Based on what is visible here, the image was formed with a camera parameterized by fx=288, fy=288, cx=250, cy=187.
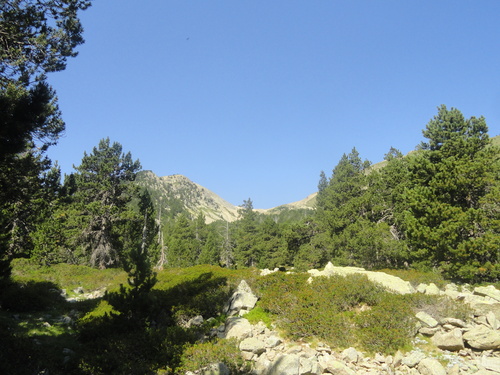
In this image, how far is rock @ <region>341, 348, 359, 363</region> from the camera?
27.7ft

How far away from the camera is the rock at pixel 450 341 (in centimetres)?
866

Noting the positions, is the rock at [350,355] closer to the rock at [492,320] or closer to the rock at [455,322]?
the rock at [455,322]

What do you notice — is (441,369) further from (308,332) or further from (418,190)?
(418,190)

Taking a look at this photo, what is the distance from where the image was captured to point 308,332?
9805mm

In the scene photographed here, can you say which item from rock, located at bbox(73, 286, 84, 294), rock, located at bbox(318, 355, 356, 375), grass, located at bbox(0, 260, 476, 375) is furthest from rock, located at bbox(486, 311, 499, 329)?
rock, located at bbox(73, 286, 84, 294)

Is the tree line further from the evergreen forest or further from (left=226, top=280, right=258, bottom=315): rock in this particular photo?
(left=226, top=280, right=258, bottom=315): rock

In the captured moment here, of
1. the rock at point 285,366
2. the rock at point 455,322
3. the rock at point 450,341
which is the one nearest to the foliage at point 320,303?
the rock at point 450,341

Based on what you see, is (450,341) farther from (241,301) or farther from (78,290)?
(78,290)

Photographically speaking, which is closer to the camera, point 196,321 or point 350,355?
point 350,355

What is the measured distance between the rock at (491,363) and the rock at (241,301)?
745 cm

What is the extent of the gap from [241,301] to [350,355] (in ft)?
15.8

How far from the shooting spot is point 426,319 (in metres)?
9.61

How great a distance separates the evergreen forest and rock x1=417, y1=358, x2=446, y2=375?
7556 mm

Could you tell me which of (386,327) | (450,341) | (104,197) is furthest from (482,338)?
(104,197)
